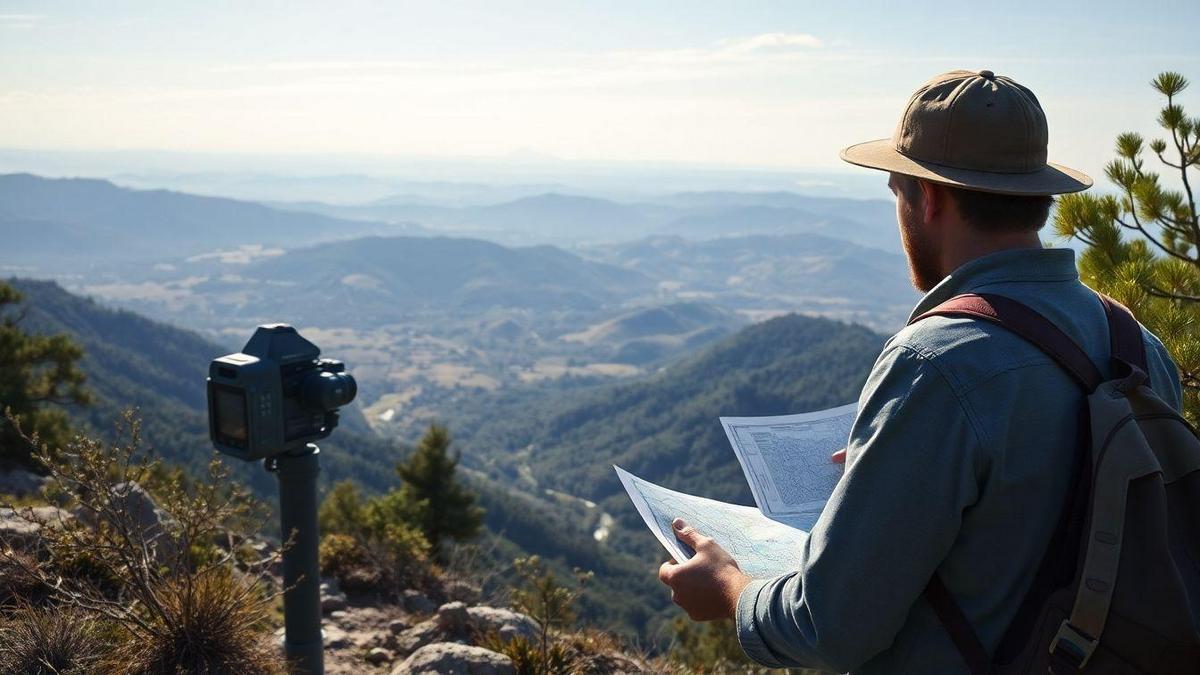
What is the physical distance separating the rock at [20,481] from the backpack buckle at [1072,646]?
26.2 feet

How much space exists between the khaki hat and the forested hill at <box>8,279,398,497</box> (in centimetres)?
5543

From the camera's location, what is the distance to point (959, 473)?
1353mm

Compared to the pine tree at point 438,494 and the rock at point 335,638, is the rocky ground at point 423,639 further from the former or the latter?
the pine tree at point 438,494

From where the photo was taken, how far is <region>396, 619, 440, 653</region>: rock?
15.7 feet

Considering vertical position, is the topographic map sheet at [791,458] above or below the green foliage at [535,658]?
above

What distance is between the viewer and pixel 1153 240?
14.6 feet

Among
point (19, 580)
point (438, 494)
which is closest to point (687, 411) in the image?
point (438, 494)

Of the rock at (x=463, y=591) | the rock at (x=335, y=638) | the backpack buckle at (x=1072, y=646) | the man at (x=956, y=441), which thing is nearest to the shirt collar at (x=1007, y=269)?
the man at (x=956, y=441)

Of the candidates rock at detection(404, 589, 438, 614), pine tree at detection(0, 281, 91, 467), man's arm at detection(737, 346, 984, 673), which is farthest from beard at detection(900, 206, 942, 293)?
pine tree at detection(0, 281, 91, 467)

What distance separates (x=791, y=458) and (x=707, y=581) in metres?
0.57

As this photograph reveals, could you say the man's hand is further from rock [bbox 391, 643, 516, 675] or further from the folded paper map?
rock [bbox 391, 643, 516, 675]

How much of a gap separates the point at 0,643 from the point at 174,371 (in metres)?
115

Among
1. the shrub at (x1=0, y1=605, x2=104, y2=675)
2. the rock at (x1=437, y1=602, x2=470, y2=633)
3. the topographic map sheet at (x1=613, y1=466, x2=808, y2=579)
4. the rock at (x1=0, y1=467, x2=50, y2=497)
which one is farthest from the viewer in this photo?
the rock at (x1=0, y1=467, x2=50, y2=497)

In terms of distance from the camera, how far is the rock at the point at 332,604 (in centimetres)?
527
